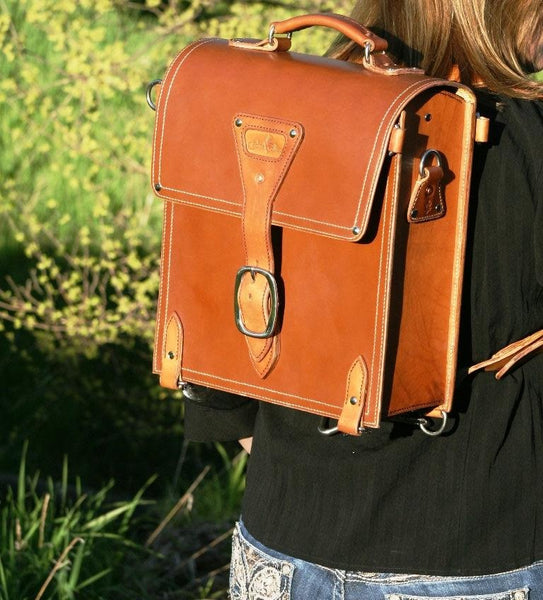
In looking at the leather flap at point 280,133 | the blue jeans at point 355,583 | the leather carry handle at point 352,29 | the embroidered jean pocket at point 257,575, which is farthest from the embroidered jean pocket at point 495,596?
the leather carry handle at point 352,29

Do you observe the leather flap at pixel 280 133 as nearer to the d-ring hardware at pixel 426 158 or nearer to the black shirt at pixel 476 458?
the d-ring hardware at pixel 426 158

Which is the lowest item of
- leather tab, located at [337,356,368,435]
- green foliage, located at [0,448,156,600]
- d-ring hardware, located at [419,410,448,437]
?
green foliage, located at [0,448,156,600]

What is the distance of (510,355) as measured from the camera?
5.61 feet

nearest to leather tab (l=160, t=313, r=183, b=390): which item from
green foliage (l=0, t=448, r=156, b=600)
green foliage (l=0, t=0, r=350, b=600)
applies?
green foliage (l=0, t=448, r=156, b=600)

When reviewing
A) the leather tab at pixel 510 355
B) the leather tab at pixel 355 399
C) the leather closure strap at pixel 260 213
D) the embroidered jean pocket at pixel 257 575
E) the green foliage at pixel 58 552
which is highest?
the leather closure strap at pixel 260 213

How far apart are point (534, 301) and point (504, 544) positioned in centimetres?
34

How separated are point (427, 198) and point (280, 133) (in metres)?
0.23

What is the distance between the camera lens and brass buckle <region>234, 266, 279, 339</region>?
1.71m

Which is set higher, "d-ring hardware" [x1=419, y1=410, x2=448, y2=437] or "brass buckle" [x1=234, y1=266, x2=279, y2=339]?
"brass buckle" [x1=234, y1=266, x2=279, y2=339]

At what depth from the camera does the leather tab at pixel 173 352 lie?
1874 mm

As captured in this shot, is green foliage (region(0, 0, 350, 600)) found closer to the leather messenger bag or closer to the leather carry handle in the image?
the leather messenger bag

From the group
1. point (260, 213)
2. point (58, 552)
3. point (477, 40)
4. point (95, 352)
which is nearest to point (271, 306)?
point (260, 213)

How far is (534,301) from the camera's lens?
171 centimetres

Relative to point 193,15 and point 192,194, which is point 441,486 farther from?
point 193,15
